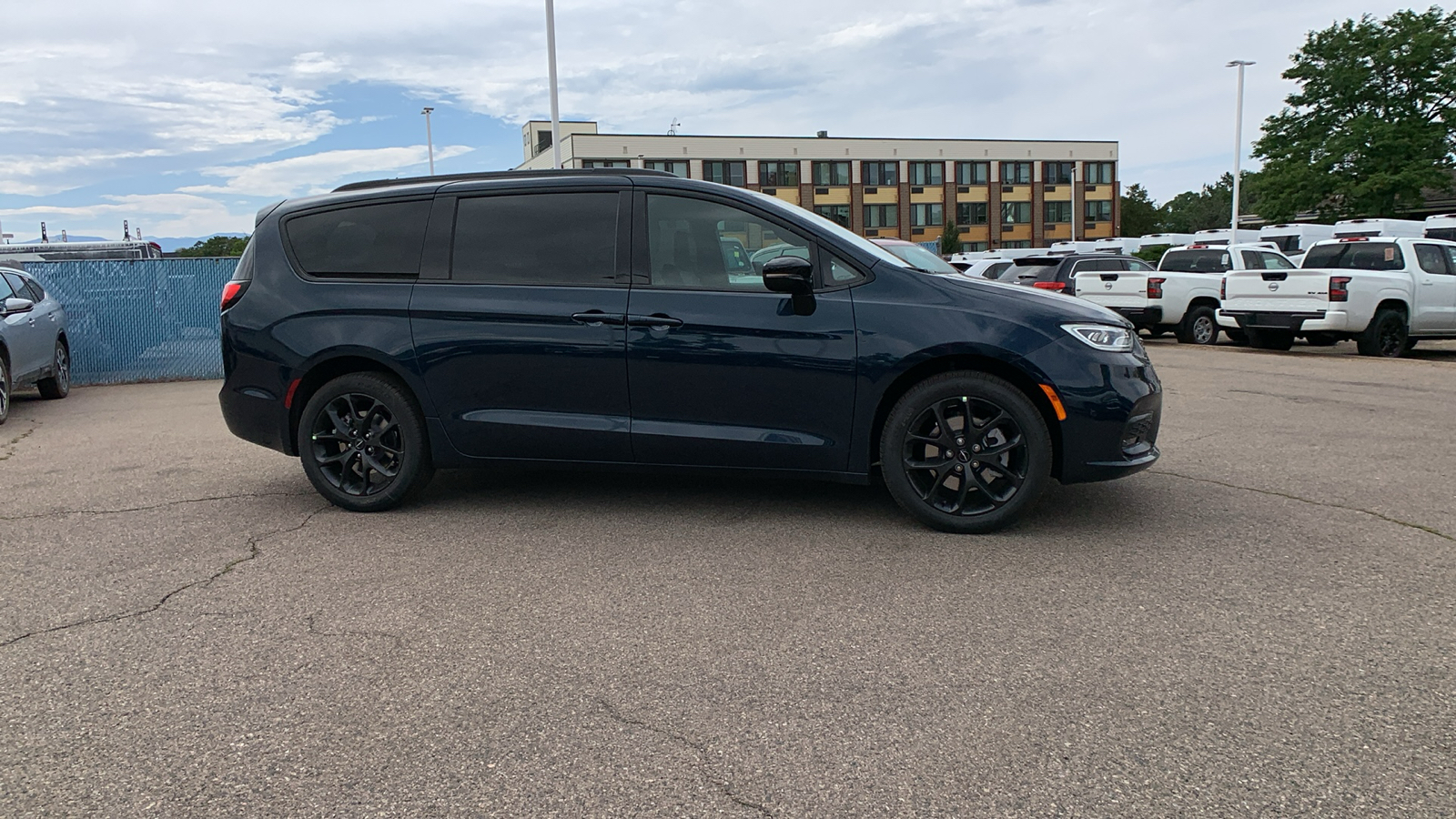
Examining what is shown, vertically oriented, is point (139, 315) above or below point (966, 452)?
above

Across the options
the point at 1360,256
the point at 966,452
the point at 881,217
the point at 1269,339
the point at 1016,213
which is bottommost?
the point at 1269,339

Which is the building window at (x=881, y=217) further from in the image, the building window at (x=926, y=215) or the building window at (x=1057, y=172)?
the building window at (x=1057, y=172)

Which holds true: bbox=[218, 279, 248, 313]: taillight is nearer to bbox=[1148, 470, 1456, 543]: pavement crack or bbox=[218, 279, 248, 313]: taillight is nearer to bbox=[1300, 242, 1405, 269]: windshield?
bbox=[1148, 470, 1456, 543]: pavement crack

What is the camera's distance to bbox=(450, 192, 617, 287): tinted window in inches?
221

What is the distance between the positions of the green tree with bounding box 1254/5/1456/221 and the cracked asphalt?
4675 cm

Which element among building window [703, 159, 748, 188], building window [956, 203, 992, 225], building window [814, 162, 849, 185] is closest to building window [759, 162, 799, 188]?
building window [703, 159, 748, 188]

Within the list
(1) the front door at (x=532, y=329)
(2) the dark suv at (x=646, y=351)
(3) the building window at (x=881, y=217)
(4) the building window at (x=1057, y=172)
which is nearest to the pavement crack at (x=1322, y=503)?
(2) the dark suv at (x=646, y=351)

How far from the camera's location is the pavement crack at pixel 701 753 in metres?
2.77

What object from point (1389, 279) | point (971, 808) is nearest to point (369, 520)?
point (971, 808)

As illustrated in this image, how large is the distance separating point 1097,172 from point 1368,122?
3972 cm

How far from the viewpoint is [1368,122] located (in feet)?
151

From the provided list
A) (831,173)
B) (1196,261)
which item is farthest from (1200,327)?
(831,173)

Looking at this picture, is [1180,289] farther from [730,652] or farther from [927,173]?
[927,173]

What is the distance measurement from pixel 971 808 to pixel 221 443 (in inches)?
296
